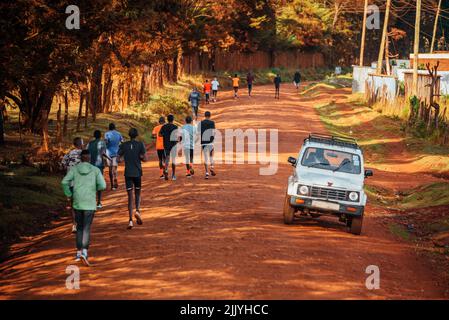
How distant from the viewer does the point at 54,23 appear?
22.8 metres

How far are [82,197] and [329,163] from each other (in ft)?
22.2

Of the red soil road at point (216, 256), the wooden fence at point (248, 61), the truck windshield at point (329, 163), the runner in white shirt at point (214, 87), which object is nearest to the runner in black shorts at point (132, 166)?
the red soil road at point (216, 256)

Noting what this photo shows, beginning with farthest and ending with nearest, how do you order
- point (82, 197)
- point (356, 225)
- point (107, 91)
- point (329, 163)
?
point (107, 91), point (329, 163), point (356, 225), point (82, 197)

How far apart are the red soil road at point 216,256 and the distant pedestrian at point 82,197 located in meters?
0.48

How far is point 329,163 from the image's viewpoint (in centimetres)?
1919

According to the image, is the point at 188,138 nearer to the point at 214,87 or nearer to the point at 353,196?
the point at 353,196

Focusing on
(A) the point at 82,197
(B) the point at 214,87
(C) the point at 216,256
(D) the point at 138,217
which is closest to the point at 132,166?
(D) the point at 138,217

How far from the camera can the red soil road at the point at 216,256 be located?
12.8m

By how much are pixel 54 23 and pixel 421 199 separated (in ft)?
39.7

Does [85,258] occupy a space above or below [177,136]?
below

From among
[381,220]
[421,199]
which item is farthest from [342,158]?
[421,199]

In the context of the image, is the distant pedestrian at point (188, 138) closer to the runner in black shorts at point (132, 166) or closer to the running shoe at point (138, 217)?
the runner in black shorts at point (132, 166)

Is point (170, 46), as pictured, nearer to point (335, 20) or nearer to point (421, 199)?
point (421, 199)

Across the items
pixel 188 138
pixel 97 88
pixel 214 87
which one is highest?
pixel 97 88
